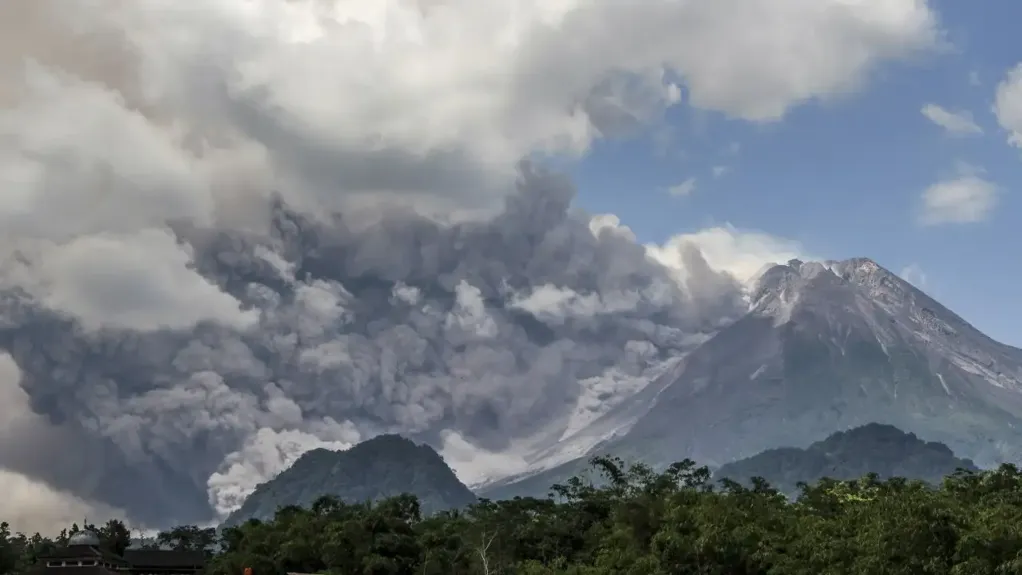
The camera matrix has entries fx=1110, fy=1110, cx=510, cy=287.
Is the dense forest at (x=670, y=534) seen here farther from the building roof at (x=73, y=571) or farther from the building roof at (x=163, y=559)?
the building roof at (x=163, y=559)

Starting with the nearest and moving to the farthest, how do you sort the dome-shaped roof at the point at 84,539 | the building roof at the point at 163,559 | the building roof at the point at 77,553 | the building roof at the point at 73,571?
the building roof at the point at 73,571, the building roof at the point at 77,553, the dome-shaped roof at the point at 84,539, the building roof at the point at 163,559

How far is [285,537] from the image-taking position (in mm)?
125688

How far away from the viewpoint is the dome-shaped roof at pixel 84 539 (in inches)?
6917

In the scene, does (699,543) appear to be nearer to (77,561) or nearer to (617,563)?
(617,563)

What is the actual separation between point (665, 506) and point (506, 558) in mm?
23738

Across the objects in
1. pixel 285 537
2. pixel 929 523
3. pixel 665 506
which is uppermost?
pixel 285 537

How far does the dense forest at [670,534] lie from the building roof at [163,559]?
80.7 ft

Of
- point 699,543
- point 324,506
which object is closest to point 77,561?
point 324,506

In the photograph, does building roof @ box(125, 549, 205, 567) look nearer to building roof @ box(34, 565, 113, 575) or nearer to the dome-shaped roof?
the dome-shaped roof

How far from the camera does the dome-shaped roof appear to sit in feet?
576

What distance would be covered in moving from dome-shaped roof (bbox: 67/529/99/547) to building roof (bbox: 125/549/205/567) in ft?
19.1

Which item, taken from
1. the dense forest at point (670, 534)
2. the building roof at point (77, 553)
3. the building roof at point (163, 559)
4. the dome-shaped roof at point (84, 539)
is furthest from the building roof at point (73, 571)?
the building roof at point (163, 559)

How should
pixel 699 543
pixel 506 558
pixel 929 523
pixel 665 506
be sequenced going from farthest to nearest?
pixel 506 558, pixel 665 506, pixel 699 543, pixel 929 523

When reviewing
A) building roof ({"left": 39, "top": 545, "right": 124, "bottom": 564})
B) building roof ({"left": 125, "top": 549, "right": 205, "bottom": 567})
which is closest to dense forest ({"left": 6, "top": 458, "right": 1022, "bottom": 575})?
building roof ({"left": 39, "top": 545, "right": 124, "bottom": 564})
